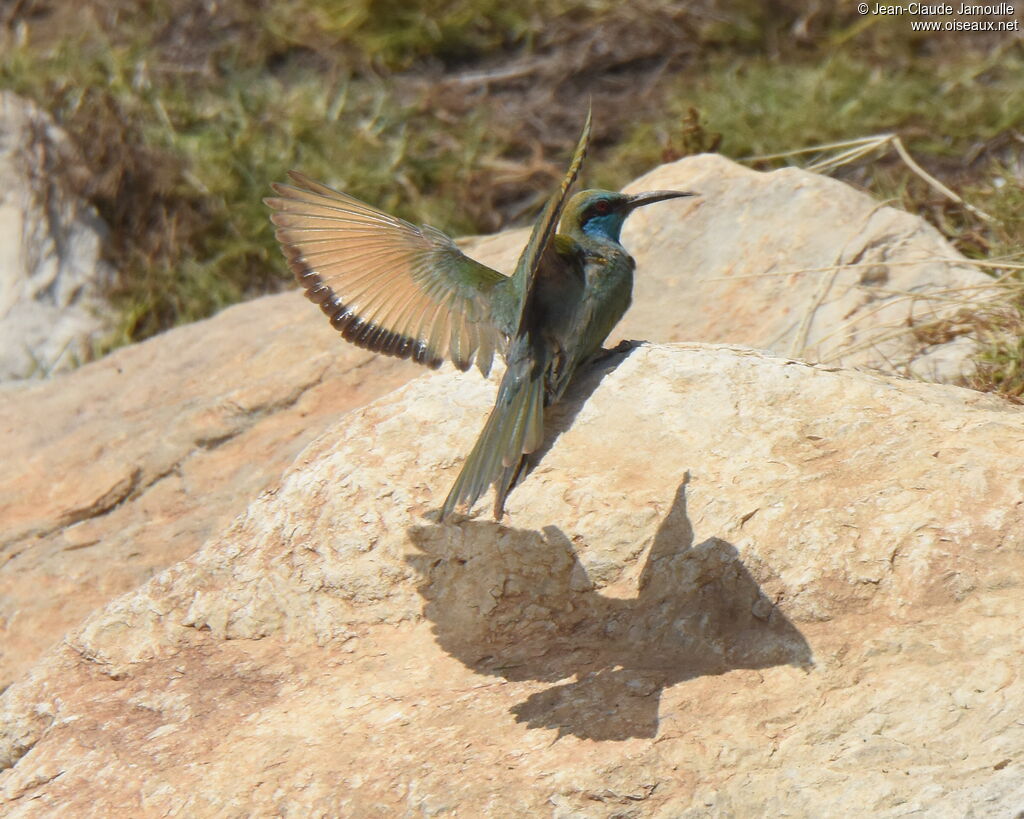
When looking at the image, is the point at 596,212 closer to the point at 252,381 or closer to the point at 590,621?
the point at 590,621

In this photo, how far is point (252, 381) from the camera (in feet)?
13.6

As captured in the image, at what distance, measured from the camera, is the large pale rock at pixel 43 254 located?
17.8 feet

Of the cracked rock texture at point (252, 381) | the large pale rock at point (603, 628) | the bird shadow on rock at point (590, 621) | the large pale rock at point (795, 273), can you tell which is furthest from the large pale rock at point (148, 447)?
the bird shadow on rock at point (590, 621)

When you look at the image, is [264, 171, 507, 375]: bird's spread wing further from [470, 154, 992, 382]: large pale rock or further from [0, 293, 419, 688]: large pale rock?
[470, 154, 992, 382]: large pale rock

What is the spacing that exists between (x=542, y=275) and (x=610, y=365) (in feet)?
0.89

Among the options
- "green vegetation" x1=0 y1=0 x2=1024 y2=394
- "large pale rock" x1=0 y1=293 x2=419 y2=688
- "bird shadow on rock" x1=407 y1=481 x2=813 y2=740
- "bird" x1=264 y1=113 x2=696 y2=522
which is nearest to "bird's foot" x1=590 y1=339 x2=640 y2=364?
"bird" x1=264 y1=113 x2=696 y2=522

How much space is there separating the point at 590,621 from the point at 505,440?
430 mm

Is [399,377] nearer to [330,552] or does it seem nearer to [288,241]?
[288,241]

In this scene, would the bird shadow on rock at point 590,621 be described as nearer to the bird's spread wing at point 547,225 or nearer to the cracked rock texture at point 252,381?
the bird's spread wing at point 547,225

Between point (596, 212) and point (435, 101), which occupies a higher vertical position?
point (435, 101)

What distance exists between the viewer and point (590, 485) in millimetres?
2779

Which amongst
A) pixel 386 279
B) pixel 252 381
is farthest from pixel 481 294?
pixel 252 381

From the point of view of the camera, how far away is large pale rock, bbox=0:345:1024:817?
2236 millimetres

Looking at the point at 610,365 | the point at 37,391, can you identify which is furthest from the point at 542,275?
the point at 37,391
